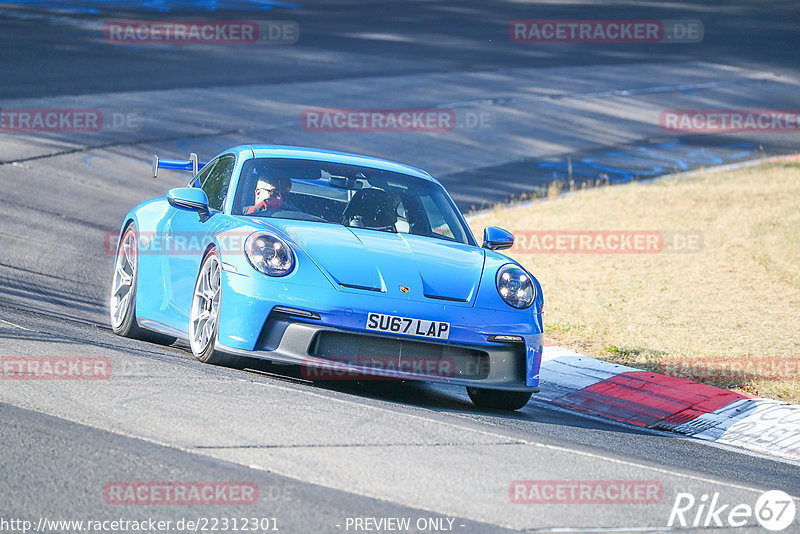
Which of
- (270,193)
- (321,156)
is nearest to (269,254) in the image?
(270,193)

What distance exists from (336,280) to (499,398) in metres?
1.41

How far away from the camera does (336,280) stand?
639 cm

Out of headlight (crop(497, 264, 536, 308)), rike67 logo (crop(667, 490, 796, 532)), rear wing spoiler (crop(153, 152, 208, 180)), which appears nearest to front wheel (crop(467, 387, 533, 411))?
→ headlight (crop(497, 264, 536, 308))

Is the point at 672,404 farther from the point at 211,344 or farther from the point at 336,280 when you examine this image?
the point at 211,344

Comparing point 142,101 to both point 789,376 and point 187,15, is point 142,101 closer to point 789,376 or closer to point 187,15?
point 187,15

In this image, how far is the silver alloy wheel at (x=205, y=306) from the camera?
6672 millimetres

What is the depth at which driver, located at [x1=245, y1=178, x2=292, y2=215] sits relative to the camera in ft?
24.1

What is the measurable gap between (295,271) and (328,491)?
2.16 meters

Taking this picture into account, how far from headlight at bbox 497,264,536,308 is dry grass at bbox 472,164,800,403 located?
2221 mm

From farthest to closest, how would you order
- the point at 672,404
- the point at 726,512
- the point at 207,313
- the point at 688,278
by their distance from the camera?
the point at 688,278, the point at 672,404, the point at 207,313, the point at 726,512

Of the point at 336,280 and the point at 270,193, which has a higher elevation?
the point at 270,193

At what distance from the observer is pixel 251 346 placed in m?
6.33

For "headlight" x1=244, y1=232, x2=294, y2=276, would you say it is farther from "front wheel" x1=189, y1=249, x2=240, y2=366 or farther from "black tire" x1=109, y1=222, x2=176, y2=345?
"black tire" x1=109, y1=222, x2=176, y2=345

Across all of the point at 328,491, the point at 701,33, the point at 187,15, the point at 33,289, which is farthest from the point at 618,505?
the point at 701,33
